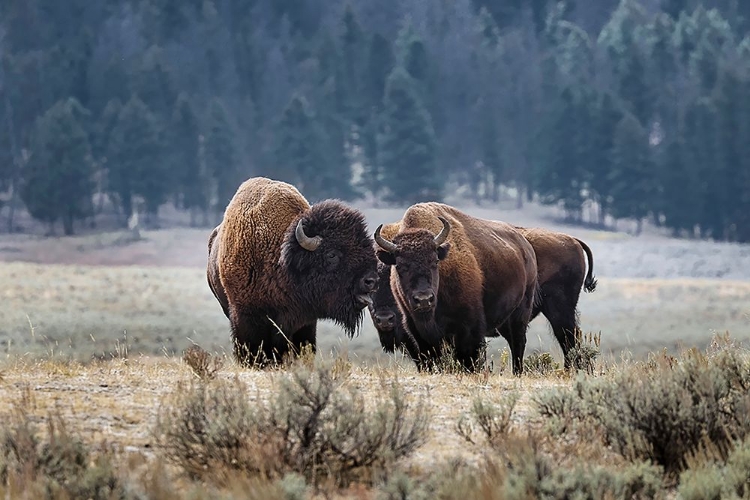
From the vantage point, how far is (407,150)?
77188 mm

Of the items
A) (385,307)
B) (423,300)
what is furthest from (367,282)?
(385,307)

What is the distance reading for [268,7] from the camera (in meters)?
106

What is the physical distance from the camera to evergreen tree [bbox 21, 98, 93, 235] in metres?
69.6

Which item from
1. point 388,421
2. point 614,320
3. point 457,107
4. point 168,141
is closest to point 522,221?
point 457,107

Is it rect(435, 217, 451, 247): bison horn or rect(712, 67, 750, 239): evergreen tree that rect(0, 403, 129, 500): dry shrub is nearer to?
rect(435, 217, 451, 247): bison horn

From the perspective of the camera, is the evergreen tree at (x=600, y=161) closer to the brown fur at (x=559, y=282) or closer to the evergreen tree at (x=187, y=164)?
the evergreen tree at (x=187, y=164)

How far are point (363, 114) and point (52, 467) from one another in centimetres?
7838

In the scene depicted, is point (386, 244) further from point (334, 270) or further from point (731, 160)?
point (731, 160)

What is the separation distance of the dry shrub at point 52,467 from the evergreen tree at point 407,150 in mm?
70321

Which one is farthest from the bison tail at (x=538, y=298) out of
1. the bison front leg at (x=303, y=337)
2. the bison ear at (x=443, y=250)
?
the bison front leg at (x=303, y=337)

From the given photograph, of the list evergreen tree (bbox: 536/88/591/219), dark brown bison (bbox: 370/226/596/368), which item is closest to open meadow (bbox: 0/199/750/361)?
dark brown bison (bbox: 370/226/596/368)

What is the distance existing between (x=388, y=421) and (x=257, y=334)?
404 cm

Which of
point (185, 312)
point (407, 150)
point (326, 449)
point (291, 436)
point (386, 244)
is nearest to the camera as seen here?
point (326, 449)

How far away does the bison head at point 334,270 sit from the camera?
10172 mm
